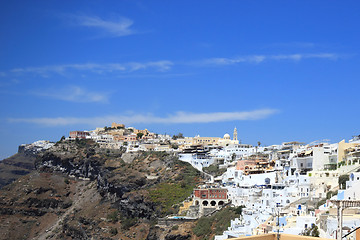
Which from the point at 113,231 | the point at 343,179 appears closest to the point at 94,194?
the point at 113,231

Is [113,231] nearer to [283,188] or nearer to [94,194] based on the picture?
[94,194]

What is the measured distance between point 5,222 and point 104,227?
76.9ft

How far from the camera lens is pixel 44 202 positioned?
92.9 metres

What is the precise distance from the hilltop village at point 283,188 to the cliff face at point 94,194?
4807 mm

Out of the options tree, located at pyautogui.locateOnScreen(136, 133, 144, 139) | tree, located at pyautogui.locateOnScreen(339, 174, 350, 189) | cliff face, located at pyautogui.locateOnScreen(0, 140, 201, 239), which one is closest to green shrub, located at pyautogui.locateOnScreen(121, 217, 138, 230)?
cliff face, located at pyautogui.locateOnScreen(0, 140, 201, 239)

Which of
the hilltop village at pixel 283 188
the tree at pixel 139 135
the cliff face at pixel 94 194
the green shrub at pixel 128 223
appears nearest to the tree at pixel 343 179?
the hilltop village at pixel 283 188

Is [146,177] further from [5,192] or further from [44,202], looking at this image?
[5,192]

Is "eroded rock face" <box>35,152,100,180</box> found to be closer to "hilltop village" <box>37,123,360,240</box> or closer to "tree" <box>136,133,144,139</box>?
"tree" <box>136,133,144,139</box>

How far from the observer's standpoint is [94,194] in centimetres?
9006

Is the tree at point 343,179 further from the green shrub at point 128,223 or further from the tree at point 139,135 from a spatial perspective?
the tree at point 139,135

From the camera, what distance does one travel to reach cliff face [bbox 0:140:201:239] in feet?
231

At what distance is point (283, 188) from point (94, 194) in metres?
49.0

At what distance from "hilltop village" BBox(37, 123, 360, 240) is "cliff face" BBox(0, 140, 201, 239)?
4.81m

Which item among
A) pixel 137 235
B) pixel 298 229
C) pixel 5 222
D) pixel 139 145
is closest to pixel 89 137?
pixel 139 145
